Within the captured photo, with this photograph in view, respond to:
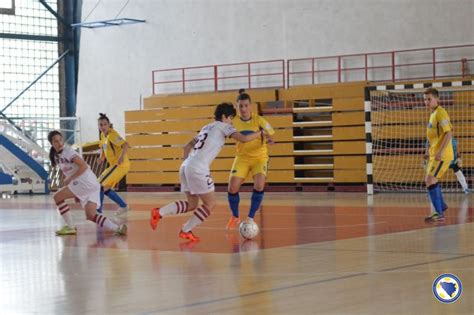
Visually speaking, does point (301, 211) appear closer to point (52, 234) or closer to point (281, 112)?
point (52, 234)

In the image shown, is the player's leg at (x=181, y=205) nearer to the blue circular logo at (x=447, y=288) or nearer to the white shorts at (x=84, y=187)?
the white shorts at (x=84, y=187)

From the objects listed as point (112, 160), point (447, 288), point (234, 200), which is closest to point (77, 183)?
point (234, 200)

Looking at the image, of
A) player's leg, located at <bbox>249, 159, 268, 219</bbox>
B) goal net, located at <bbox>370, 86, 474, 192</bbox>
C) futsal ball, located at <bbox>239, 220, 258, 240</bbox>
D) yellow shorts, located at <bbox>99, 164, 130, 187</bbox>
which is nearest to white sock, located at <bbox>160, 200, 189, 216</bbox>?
futsal ball, located at <bbox>239, 220, 258, 240</bbox>

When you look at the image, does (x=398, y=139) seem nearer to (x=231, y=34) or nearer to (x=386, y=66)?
(x=386, y=66)

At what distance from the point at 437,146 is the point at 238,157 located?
3.06m

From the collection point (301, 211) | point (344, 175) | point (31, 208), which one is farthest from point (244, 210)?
point (344, 175)

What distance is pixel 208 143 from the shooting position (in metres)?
11.6

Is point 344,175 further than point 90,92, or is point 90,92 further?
point 90,92

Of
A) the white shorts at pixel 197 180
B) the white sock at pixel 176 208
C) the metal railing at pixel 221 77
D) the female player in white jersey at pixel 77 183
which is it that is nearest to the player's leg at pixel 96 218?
the female player in white jersey at pixel 77 183

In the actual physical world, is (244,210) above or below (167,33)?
below

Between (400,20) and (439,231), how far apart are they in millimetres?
15018

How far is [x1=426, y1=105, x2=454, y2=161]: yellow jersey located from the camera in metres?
13.4

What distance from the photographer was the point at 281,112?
92.3ft

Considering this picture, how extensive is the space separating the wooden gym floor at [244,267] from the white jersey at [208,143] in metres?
1.03
